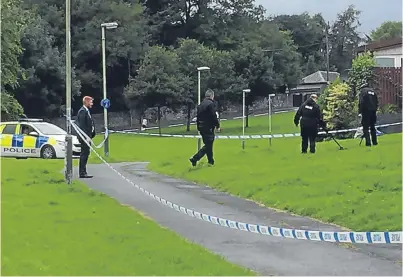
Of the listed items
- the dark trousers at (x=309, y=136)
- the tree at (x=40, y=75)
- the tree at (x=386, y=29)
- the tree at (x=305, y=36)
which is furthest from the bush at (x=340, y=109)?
the tree at (x=386, y=29)

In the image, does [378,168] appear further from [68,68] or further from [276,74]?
[276,74]

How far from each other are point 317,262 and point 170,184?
28.4 ft

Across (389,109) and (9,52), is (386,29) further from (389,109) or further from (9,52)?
(389,109)

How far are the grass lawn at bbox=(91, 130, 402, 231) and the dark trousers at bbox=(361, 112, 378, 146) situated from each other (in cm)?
33

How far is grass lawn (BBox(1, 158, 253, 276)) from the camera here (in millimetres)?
7539


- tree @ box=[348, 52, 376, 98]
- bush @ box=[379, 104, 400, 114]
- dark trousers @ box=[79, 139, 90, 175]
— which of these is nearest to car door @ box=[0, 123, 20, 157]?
dark trousers @ box=[79, 139, 90, 175]

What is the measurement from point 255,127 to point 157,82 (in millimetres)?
10183

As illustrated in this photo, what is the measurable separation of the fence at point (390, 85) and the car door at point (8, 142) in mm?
15182

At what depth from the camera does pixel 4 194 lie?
13.2 metres

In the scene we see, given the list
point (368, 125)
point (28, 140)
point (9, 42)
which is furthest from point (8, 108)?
point (368, 125)

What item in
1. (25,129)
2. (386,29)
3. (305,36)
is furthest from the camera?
(386,29)

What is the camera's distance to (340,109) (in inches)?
1265

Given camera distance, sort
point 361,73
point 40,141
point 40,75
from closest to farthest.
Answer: point 40,141 < point 361,73 < point 40,75

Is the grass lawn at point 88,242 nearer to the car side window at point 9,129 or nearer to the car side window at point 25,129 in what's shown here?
the car side window at point 25,129
